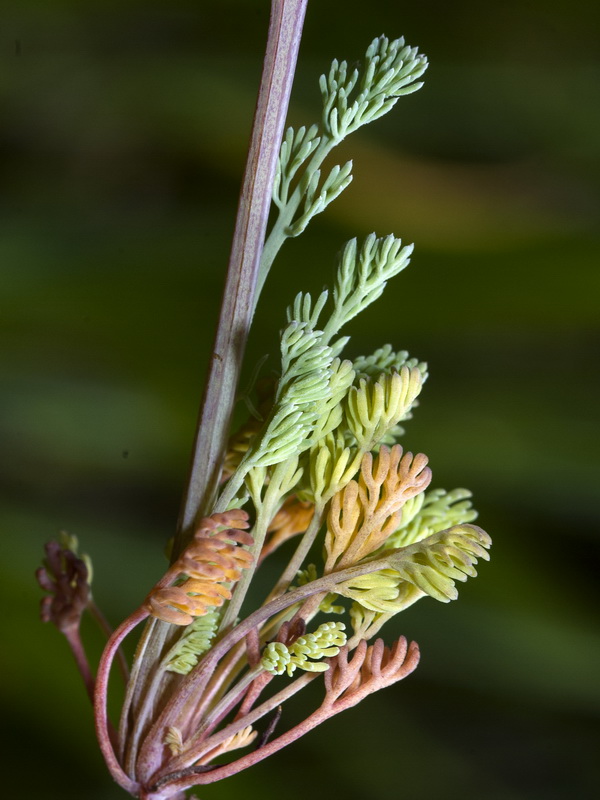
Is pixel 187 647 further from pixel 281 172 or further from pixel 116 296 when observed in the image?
pixel 116 296

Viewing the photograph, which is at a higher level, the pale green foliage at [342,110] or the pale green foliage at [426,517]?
the pale green foliage at [342,110]

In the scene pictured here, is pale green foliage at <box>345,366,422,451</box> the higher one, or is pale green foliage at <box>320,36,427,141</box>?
pale green foliage at <box>320,36,427,141</box>

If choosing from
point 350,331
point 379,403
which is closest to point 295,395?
point 379,403

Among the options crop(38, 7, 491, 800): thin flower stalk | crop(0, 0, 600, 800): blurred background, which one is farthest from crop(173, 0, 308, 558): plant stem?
crop(0, 0, 600, 800): blurred background

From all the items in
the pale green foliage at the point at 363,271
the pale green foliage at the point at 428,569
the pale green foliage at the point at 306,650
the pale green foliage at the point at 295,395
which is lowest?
the pale green foliage at the point at 306,650

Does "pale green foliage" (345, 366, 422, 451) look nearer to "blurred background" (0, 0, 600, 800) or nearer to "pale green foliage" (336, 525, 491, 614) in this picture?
"pale green foliage" (336, 525, 491, 614)

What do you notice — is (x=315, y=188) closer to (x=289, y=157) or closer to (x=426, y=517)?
(x=289, y=157)

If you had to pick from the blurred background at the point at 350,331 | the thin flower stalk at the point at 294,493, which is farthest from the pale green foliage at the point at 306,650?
the blurred background at the point at 350,331

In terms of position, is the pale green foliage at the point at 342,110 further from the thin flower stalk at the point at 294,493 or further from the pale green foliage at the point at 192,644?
the pale green foliage at the point at 192,644
